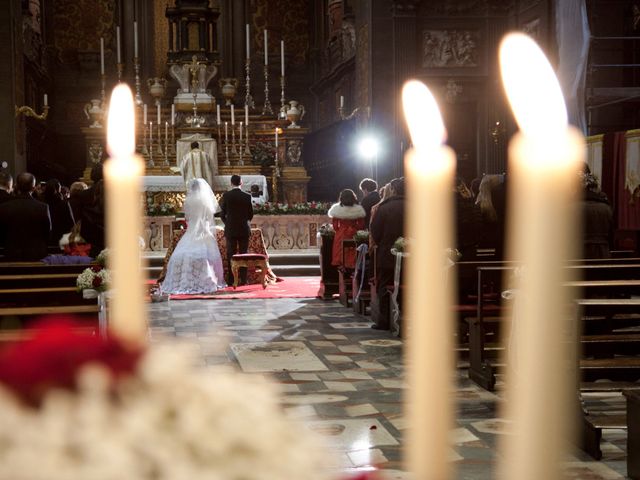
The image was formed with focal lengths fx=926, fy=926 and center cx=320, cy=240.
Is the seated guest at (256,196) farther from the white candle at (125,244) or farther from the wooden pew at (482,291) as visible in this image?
the white candle at (125,244)

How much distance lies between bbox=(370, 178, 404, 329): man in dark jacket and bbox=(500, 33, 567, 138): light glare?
8.76 meters

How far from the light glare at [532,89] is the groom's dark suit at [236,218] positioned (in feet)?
44.6

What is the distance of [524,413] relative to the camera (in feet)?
1.98

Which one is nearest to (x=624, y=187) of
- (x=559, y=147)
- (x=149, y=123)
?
(x=149, y=123)

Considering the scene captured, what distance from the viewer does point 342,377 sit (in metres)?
7.43

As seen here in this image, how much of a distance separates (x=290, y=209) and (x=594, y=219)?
10623mm

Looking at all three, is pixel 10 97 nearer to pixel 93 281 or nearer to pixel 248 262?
pixel 248 262

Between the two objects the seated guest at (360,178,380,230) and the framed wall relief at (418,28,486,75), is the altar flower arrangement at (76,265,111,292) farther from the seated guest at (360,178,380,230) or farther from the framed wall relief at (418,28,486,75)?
the framed wall relief at (418,28,486,75)

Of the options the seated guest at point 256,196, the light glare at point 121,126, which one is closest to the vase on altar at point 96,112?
the seated guest at point 256,196

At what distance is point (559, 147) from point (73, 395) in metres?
0.35

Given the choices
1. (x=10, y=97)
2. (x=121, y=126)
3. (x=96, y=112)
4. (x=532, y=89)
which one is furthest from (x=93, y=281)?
(x=96, y=112)

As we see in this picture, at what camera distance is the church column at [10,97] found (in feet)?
59.5

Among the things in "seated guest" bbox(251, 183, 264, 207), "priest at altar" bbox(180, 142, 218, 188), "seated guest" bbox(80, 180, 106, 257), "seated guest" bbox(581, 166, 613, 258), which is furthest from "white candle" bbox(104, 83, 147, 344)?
"priest at altar" bbox(180, 142, 218, 188)

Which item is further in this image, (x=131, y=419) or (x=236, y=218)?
(x=236, y=218)
